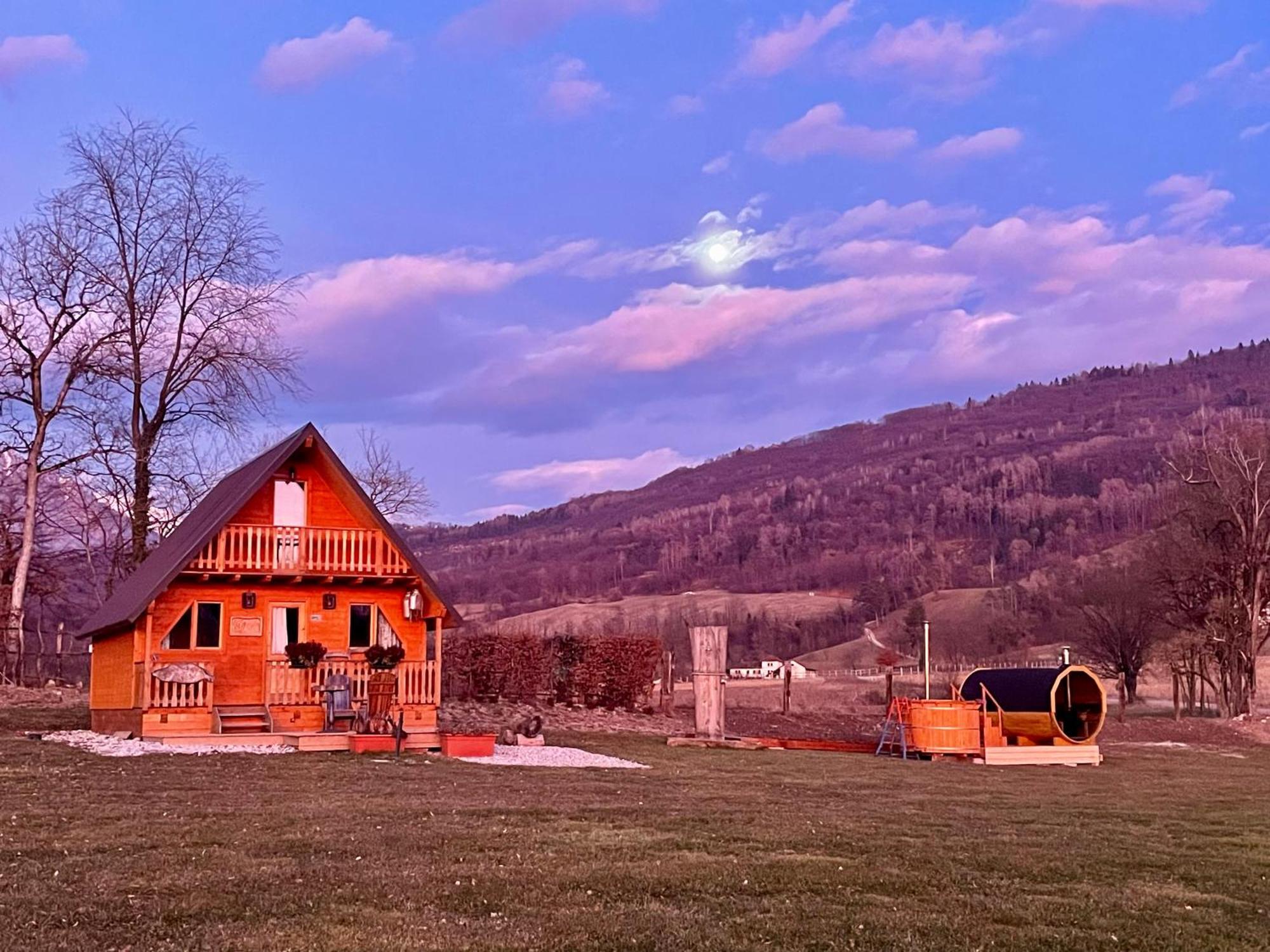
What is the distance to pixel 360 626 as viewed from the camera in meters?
27.4

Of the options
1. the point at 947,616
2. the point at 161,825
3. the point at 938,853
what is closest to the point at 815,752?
the point at 938,853

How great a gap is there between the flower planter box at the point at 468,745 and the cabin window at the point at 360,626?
17.8ft

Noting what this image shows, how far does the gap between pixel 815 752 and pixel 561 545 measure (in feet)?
543

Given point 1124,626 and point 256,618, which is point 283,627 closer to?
point 256,618

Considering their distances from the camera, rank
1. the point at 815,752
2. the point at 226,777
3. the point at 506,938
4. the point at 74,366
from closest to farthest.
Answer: the point at 506,938 < the point at 226,777 < the point at 815,752 < the point at 74,366

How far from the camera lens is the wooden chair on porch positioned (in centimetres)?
2427

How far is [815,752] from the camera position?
84.3 ft

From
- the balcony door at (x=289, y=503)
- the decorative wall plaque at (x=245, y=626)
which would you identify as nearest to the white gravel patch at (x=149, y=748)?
the decorative wall plaque at (x=245, y=626)

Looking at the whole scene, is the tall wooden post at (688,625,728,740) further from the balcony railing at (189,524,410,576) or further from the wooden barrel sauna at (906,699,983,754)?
the balcony railing at (189,524,410,576)

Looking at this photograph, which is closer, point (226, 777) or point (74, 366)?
point (226, 777)

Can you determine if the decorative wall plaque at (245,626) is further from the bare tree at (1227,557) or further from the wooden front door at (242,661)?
the bare tree at (1227,557)

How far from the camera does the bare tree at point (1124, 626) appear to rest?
157 ft

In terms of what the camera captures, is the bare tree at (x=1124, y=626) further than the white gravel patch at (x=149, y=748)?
Yes

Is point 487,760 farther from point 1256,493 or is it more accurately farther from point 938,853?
point 1256,493
